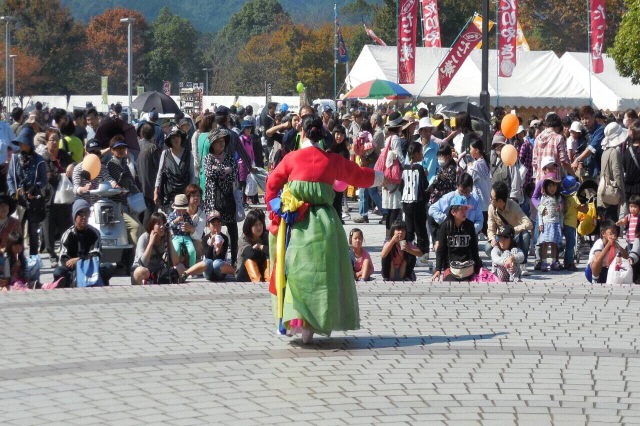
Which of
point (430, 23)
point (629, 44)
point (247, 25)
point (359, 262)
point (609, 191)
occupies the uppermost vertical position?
point (247, 25)

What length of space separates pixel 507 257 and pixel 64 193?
5.44 meters

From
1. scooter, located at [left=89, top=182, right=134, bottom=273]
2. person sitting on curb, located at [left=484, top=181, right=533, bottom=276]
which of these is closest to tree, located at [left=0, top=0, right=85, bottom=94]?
scooter, located at [left=89, top=182, right=134, bottom=273]

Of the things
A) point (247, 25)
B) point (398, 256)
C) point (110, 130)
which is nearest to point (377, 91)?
point (110, 130)

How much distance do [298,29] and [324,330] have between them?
8561 centimetres

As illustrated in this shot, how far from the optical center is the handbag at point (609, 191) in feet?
46.1

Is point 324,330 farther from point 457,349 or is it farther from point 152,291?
point 152,291

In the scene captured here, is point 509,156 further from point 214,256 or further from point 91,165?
point 91,165

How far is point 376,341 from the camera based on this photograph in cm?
870

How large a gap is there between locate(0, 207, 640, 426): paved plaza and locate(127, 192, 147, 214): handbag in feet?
6.98

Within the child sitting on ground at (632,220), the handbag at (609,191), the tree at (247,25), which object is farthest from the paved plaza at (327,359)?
the tree at (247,25)

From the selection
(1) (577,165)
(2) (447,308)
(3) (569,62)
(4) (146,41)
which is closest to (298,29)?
(4) (146,41)

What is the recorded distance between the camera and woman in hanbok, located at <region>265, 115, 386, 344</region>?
8.13 metres

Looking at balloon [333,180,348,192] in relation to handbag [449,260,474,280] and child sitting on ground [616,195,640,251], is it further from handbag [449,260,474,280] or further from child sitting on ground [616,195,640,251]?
child sitting on ground [616,195,640,251]

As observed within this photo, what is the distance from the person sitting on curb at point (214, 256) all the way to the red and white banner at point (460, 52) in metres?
15.6
